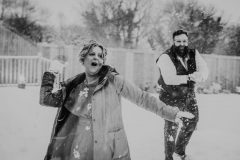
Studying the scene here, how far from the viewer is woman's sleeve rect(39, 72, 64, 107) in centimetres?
148

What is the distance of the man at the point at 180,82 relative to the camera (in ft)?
7.34

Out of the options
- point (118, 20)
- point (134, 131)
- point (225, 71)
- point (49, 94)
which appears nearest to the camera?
point (49, 94)

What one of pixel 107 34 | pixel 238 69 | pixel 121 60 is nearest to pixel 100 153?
pixel 121 60

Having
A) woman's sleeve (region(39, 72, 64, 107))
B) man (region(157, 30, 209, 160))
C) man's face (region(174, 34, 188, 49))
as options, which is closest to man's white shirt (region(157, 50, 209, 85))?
man (region(157, 30, 209, 160))

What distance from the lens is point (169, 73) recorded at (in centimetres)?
224

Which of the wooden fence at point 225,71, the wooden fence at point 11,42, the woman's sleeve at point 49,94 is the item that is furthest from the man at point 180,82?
the wooden fence at point 11,42

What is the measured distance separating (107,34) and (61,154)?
8940 mm

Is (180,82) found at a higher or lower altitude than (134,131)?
higher

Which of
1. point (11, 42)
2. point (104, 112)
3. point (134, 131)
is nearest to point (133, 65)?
point (11, 42)

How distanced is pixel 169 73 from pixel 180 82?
15cm

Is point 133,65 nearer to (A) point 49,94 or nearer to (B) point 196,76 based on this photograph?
(B) point 196,76

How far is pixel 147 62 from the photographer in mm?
9016

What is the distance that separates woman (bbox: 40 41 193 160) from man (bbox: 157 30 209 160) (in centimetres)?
92

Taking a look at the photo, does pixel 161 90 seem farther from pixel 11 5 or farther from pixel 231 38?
pixel 11 5
